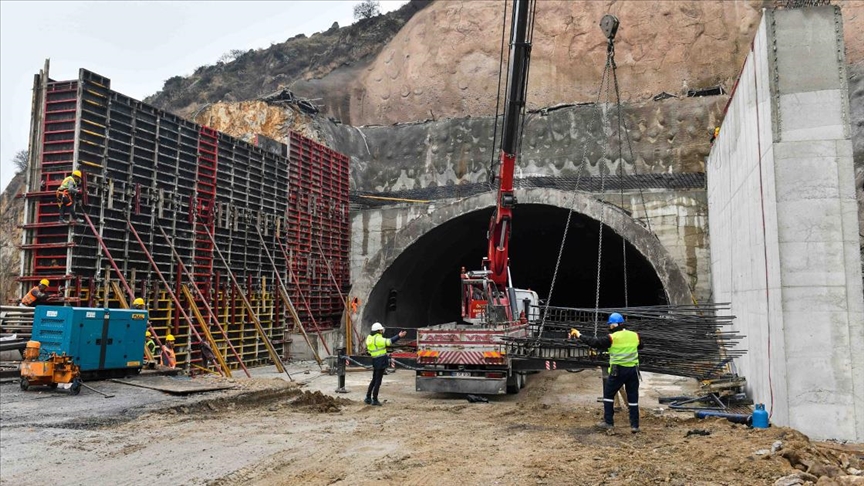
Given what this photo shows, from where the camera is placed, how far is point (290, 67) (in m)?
42.4

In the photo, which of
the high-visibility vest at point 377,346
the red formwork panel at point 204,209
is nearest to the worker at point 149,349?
the red formwork panel at point 204,209

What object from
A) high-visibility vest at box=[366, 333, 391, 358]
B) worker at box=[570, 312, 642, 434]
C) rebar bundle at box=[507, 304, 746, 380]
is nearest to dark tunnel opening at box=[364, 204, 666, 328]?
high-visibility vest at box=[366, 333, 391, 358]

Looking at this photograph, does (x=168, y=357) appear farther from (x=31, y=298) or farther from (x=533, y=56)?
(x=533, y=56)

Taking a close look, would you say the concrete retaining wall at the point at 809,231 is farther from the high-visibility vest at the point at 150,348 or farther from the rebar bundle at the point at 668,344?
the high-visibility vest at the point at 150,348

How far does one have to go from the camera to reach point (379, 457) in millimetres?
6977

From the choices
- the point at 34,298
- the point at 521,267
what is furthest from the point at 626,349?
the point at 521,267

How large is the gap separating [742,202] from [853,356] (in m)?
3.59

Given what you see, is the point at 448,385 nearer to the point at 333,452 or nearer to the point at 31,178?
the point at 333,452

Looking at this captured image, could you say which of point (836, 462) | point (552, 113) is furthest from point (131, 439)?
point (552, 113)

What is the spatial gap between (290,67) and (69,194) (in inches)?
1251

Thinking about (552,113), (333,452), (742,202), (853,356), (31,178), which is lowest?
(333,452)

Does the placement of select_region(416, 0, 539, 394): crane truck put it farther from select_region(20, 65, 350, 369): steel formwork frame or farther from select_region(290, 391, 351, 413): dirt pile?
select_region(20, 65, 350, 369): steel formwork frame

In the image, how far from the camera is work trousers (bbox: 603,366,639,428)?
8.13 m

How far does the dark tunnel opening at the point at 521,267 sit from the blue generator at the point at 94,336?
8.60m
